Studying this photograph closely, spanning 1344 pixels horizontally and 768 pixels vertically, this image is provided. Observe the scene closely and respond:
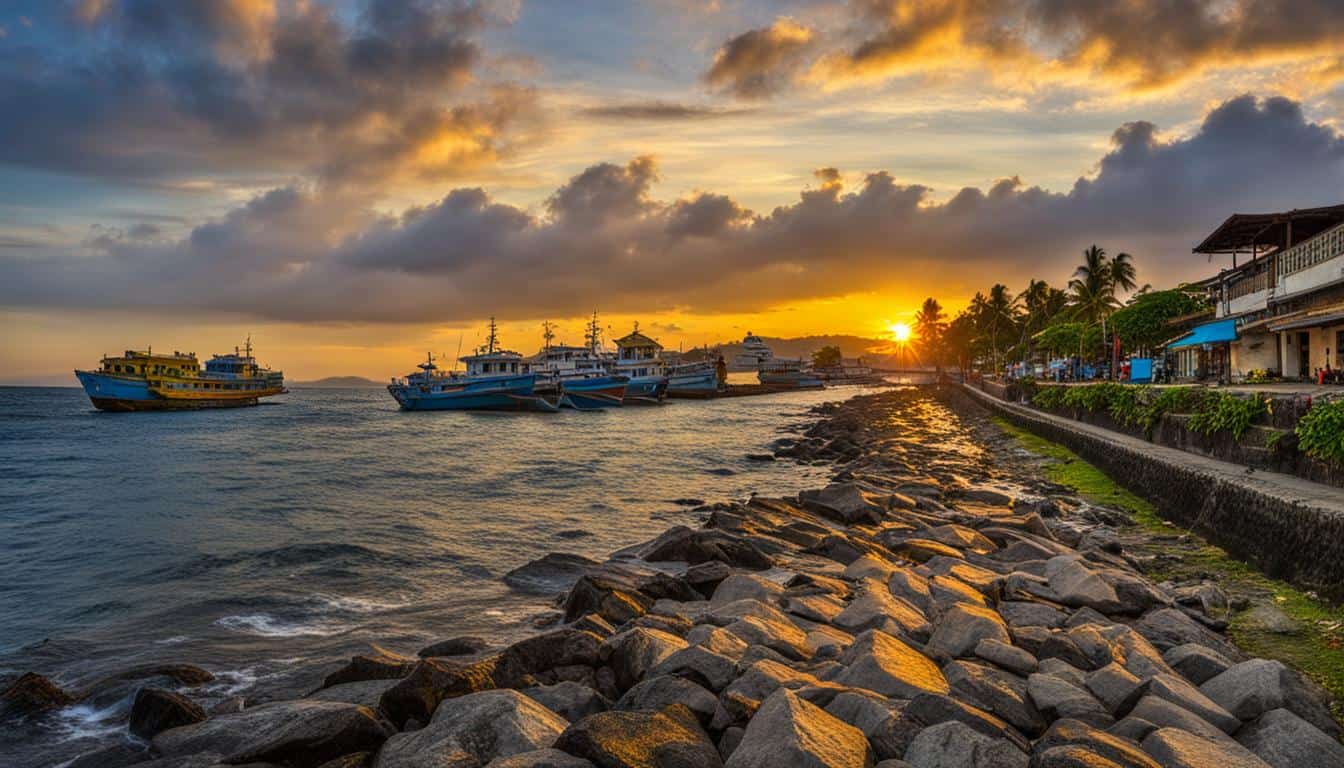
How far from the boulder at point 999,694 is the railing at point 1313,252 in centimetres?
2699

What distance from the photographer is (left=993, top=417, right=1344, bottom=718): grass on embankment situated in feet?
23.1

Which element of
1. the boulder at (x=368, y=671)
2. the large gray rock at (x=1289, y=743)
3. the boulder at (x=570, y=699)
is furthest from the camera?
the boulder at (x=368, y=671)

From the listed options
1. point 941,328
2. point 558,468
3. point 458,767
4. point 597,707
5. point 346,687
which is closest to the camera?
point 458,767

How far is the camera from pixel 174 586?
13.0 meters

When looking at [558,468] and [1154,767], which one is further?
[558,468]

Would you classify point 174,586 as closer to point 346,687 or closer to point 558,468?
point 346,687

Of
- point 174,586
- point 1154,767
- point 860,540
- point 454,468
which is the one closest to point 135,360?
point 454,468

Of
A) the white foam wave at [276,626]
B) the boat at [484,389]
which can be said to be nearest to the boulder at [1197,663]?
the white foam wave at [276,626]

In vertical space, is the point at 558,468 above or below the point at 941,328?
below

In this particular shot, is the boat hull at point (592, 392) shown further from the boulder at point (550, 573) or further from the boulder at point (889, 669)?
the boulder at point (889, 669)

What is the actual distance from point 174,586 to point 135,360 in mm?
72467

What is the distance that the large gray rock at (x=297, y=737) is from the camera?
5293 mm

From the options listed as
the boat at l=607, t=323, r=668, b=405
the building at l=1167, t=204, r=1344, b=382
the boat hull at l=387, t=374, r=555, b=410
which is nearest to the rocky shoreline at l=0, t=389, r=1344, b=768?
the building at l=1167, t=204, r=1344, b=382

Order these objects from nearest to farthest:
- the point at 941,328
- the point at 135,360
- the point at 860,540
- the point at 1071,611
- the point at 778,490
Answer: the point at 1071,611 → the point at 860,540 → the point at 778,490 → the point at 135,360 → the point at 941,328
